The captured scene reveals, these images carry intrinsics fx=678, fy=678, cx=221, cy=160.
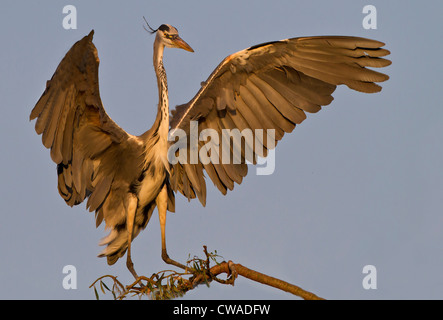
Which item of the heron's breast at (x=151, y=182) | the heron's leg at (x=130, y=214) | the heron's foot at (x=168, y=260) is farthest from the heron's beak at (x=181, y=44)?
the heron's foot at (x=168, y=260)

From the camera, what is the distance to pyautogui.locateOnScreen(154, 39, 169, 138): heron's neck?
6.73 m

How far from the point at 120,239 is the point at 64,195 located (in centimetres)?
74

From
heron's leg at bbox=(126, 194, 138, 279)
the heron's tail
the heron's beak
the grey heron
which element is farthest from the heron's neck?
the heron's tail

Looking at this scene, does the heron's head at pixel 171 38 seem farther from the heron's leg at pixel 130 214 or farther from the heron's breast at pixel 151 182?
the heron's leg at pixel 130 214

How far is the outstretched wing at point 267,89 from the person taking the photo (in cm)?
672

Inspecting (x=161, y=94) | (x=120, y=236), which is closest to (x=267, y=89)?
(x=161, y=94)

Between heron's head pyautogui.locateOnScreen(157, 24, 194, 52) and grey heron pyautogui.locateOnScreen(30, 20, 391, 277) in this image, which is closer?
grey heron pyautogui.locateOnScreen(30, 20, 391, 277)

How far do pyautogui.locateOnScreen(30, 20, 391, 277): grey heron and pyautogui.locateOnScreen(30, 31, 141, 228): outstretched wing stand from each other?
1cm

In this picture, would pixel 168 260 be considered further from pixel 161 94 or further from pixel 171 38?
pixel 171 38

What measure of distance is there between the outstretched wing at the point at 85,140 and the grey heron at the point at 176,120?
0.01 meters

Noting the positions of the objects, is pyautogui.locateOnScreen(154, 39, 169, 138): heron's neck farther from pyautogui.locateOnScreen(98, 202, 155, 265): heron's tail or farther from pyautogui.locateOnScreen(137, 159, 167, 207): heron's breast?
pyautogui.locateOnScreen(98, 202, 155, 265): heron's tail

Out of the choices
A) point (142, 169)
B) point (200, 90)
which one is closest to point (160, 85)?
point (200, 90)

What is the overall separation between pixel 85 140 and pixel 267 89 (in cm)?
195

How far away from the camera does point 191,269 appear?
215 inches
